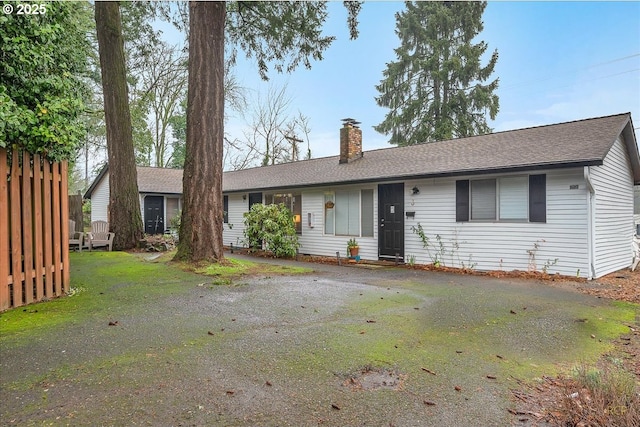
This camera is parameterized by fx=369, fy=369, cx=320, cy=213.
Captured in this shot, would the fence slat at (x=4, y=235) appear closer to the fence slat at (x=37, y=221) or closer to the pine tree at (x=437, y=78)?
the fence slat at (x=37, y=221)

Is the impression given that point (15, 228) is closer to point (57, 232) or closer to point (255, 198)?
point (57, 232)

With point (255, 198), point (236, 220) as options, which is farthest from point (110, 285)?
point (236, 220)

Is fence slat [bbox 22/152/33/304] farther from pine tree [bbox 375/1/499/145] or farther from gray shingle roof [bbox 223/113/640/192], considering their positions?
pine tree [bbox 375/1/499/145]

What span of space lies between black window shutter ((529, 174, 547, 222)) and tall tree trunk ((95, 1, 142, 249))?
11325mm

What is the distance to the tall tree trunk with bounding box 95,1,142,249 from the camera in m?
11.2

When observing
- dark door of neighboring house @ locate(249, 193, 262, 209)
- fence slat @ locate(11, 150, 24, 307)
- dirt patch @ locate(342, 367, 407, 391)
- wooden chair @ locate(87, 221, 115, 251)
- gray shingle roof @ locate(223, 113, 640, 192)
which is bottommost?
dirt patch @ locate(342, 367, 407, 391)

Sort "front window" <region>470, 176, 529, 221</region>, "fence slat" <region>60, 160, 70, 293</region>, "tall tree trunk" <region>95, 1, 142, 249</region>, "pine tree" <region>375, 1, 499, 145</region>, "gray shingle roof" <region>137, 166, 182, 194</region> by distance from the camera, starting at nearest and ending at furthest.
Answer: "fence slat" <region>60, 160, 70, 293</region>, "front window" <region>470, 176, 529, 221</region>, "tall tree trunk" <region>95, 1, 142, 249</region>, "gray shingle roof" <region>137, 166, 182, 194</region>, "pine tree" <region>375, 1, 499, 145</region>

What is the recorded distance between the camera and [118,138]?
11.6 m

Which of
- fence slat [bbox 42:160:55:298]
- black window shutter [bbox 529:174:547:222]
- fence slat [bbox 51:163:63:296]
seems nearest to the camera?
fence slat [bbox 42:160:55:298]

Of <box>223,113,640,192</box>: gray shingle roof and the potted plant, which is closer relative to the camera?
<box>223,113,640,192</box>: gray shingle roof

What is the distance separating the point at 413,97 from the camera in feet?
83.2

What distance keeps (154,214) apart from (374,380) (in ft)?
64.2

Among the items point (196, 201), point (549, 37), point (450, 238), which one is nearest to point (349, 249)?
point (450, 238)

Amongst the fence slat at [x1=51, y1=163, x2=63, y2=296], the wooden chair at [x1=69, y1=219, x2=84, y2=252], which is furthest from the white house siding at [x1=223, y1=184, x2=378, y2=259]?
the fence slat at [x1=51, y1=163, x2=63, y2=296]
